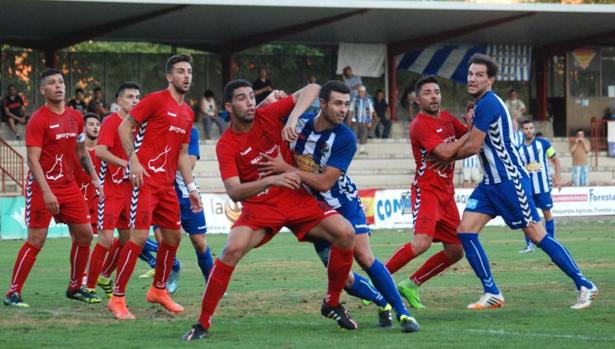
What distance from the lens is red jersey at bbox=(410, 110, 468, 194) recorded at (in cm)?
1132

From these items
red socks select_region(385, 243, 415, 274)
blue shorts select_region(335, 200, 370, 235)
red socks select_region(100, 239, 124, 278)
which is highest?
blue shorts select_region(335, 200, 370, 235)

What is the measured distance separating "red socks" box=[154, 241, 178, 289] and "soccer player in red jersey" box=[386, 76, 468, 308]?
2159 mm

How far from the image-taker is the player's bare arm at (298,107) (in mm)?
9133

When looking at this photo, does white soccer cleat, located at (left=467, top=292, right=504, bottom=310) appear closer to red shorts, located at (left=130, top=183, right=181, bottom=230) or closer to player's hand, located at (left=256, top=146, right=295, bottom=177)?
player's hand, located at (left=256, top=146, right=295, bottom=177)

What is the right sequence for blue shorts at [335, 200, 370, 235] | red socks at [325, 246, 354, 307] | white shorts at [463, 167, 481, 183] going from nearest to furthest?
red socks at [325, 246, 354, 307] → blue shorts at [335, 200, 370, 235] → white shorts at [463, 167, 481, 183]

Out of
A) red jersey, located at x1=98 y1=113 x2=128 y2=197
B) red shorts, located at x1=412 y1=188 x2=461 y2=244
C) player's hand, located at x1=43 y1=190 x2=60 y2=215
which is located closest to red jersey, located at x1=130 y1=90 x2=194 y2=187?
red jersey, located at x1=98 y1=113 x2=128 y2=197

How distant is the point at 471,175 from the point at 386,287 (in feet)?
84.4

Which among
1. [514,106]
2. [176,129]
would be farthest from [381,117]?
[176,129]

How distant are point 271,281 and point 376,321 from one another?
14.3 ft

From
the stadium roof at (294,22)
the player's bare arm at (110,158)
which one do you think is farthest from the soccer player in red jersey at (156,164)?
the stadium roof at (294,22)

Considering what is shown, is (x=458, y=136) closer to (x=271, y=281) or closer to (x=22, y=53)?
(x=271, y=281)

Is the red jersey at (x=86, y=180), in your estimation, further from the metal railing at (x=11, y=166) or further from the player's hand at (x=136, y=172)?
the metal railing at (x=11, y=166)

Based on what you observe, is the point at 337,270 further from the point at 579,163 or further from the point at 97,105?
the point at 579,163

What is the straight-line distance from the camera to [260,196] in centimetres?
948
